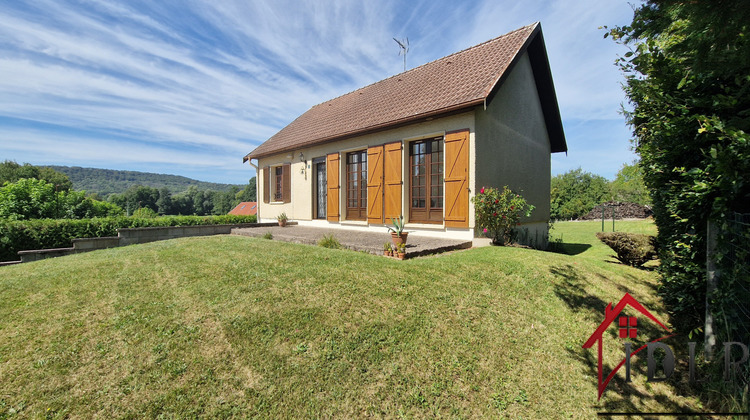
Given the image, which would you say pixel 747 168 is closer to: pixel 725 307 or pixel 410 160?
pixel 725 307

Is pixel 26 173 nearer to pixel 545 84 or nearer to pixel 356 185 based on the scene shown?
pixel 356 185

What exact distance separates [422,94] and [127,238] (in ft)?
38.1

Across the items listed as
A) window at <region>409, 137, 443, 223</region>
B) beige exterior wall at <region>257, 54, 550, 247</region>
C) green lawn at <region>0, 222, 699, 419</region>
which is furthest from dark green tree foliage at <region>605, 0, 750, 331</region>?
window at <region>409, 137, 443, 223</region>

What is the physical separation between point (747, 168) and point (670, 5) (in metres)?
1.51

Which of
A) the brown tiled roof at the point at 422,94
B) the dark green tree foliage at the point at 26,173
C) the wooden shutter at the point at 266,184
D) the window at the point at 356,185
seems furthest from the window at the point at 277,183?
the dark green tree foliage at the point at 26,173

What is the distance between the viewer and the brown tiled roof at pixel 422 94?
26.6 feet

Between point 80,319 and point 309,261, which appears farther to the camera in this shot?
point 309,261

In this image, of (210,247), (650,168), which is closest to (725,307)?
(650,168)

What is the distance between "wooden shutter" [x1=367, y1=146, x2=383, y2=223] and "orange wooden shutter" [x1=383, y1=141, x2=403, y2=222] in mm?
169

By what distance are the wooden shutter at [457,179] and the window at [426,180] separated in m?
0.45

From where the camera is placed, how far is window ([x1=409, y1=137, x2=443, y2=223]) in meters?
8.62

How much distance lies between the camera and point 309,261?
5.37 metres

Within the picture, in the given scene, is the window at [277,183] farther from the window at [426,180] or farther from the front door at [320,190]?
Result: the window at [426,180]

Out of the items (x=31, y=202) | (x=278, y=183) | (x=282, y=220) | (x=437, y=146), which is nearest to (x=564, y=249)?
(x=437, y=146)
